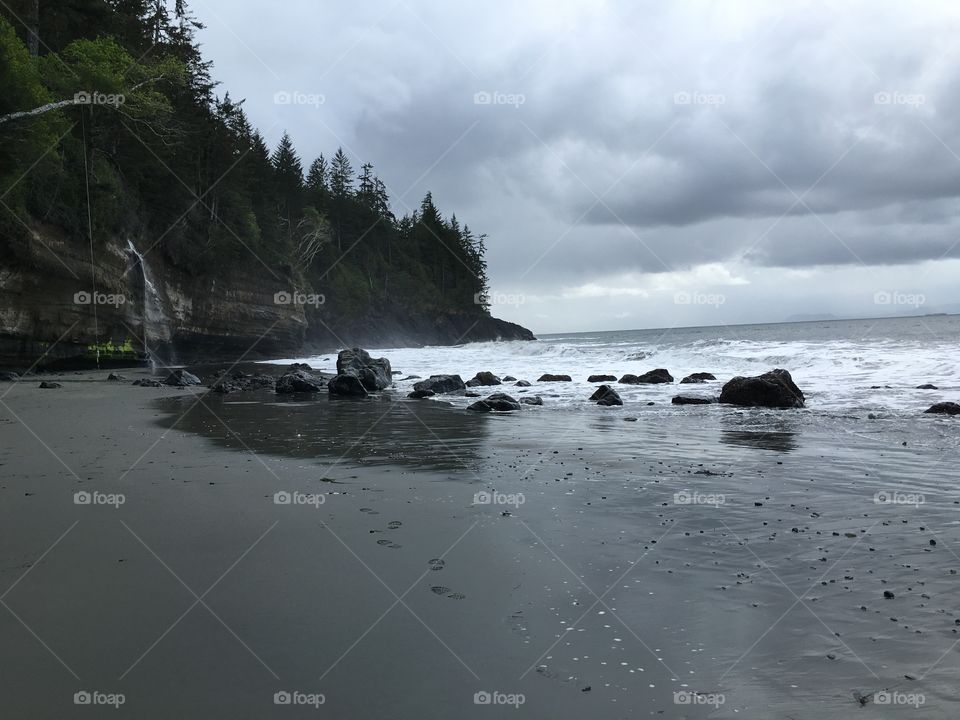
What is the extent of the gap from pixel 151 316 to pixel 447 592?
104 ft

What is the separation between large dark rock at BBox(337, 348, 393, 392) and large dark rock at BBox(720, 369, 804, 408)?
1064 cm

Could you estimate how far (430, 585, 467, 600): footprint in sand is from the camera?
3.74 m

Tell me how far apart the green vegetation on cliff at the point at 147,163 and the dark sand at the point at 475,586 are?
1042 centimetres

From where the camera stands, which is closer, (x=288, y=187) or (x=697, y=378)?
(x=697, y=378)

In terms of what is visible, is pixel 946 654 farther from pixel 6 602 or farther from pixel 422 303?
pixel 422 303

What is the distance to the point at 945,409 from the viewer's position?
496 inches

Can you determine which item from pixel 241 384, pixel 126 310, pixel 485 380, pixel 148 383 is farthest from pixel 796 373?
pixel 126 310

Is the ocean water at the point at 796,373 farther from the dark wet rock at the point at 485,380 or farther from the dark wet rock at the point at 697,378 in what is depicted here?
the dark wet rock at the point at 485,380

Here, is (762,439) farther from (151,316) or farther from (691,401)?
(151,316)

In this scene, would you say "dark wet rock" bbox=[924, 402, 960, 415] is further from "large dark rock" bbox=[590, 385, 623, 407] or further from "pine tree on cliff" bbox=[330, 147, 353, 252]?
"pine tree on cliff" bbox=[330, 147, 353, 252]

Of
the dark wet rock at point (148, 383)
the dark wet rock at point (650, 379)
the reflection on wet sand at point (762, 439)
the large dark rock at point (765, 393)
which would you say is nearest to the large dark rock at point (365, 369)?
the dark wet rock at point (148, 383)

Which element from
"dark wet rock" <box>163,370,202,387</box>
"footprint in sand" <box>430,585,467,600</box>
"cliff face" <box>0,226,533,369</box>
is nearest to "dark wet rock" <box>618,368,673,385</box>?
"dark wet rock" <box>163,370,202,387</box>

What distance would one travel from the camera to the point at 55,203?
22984 mm

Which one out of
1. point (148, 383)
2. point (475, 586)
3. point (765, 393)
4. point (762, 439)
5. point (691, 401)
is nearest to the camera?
point (475, 586)
